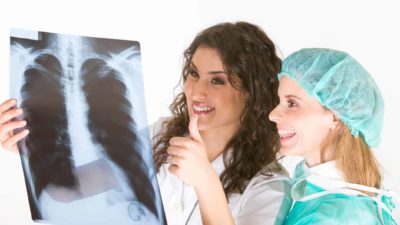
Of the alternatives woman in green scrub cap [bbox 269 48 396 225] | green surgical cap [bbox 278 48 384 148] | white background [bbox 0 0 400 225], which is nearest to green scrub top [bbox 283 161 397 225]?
woman in green scrub cap [bbox 269 48 396 225]

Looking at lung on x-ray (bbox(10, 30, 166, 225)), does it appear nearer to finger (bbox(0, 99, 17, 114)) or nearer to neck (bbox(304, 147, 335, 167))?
finger (bbox(0, 99, 17, 114))

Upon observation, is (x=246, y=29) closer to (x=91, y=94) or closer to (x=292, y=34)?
(x=91, y=94)

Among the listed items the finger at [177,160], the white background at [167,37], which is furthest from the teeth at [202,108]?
the white background at [167,37]

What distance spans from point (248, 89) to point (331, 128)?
0.26 meters

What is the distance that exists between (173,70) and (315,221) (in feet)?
3.25

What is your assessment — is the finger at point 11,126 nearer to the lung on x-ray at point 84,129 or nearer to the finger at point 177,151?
the lung on x-ray at point 84,129

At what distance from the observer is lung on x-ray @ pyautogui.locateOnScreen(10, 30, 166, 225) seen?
123cm

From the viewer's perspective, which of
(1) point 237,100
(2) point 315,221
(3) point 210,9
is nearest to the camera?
(2) point 315,221

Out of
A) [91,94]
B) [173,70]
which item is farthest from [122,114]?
[173,70]

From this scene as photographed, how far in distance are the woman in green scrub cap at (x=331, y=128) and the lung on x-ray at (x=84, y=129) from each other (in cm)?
29

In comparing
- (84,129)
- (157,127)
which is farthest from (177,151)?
(157,127)

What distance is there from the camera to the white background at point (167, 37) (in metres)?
1.90

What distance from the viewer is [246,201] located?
1.38 m

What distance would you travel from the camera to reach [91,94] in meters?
1.23
